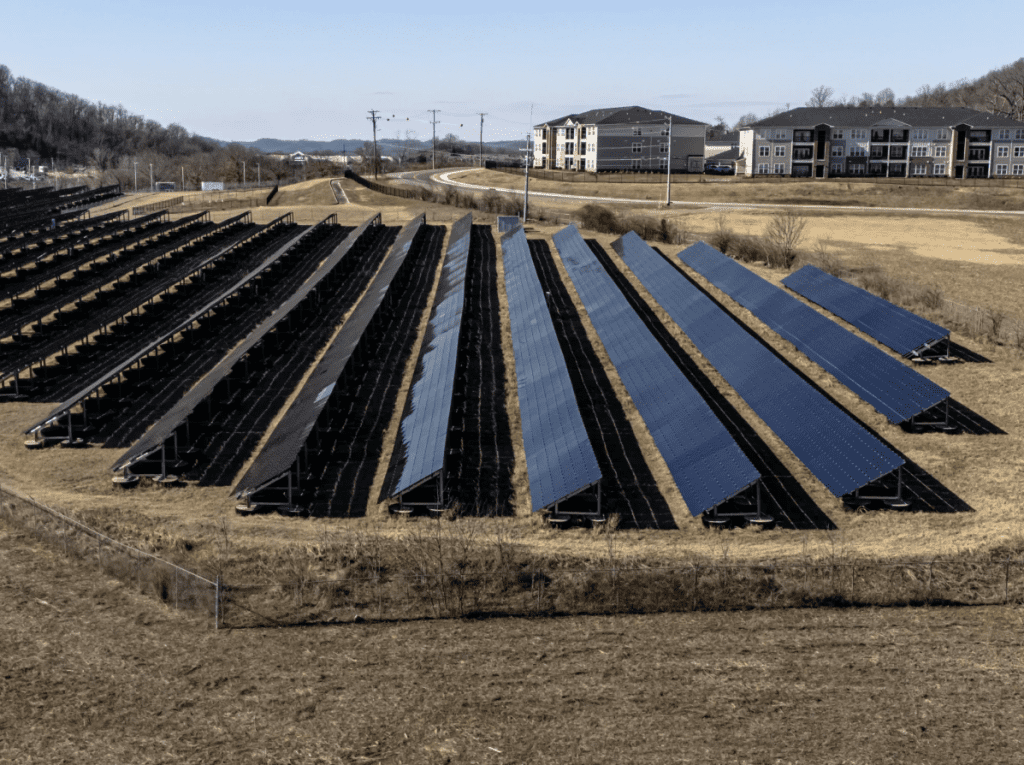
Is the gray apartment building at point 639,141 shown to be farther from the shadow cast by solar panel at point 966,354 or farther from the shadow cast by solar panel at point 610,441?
the shadow cast by solar panel at point 966,354

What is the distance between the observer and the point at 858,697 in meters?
15.7

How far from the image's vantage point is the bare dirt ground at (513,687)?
14.4m

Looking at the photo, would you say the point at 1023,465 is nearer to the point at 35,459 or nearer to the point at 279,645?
the point at 279,645

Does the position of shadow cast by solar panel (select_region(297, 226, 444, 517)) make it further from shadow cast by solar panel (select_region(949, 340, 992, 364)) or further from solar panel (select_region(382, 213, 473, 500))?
shadow cast by solar panel (select_region(949, 340, 992, 364))

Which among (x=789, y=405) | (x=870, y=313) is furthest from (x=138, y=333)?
(x=870, y=313)

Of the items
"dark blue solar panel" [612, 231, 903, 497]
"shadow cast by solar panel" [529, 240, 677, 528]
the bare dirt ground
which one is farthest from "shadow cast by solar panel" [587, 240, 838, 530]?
the bare dirt ground

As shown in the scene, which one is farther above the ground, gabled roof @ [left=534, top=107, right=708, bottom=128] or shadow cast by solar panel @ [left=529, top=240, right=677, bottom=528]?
gabled roof @ [left=534, top=107, right=708, bottom=128]

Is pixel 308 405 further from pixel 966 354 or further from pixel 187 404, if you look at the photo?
pixel 966 354

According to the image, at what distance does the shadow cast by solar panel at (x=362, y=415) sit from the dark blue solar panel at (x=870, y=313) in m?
19.0

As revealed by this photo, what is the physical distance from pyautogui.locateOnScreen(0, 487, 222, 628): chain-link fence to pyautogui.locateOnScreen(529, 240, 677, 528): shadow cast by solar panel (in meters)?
9.64

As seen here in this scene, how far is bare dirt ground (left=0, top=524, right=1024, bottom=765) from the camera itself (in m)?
14.4

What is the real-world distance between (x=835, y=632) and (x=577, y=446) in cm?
846

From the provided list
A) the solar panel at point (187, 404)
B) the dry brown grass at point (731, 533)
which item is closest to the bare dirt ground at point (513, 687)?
the dry brown grass at point (731, 533)

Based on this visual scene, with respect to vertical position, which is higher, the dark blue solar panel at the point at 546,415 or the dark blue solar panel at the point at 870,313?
the dark blue solar panel at the point at 870,313
